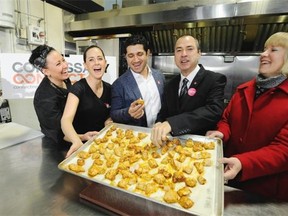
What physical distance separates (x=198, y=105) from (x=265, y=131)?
1.43 ft

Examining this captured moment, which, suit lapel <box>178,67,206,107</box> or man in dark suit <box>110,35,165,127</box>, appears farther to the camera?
man in dark suit <box>110,35,165,127</box>

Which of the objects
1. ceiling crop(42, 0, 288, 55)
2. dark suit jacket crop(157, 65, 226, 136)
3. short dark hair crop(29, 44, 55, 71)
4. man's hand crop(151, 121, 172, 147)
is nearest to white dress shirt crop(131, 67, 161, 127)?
dark suit jacket crop(157, 65, 226, 136)

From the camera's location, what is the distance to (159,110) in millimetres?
1615

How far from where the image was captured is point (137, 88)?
5.19ft

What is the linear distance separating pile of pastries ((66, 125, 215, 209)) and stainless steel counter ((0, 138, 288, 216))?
0.37 feet

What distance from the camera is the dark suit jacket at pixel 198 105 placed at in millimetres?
1110

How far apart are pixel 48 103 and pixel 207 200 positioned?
1293 millimetres

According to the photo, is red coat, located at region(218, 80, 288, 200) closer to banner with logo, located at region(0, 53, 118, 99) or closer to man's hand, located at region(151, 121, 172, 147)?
man's hand, located at region(151, 121, 172, 147)

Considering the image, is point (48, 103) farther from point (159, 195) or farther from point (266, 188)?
point (266, 188)

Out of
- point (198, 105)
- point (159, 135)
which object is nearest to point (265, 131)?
point (198, 105)

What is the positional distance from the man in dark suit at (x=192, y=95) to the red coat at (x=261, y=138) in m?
0.12

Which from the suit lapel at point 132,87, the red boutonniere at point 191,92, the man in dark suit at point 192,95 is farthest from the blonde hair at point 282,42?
the suit lapel at point 132,87

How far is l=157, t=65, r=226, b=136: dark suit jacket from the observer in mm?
1110

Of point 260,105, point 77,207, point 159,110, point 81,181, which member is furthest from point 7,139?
point 260,105
